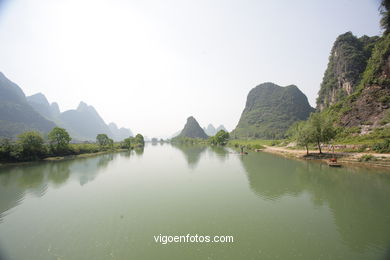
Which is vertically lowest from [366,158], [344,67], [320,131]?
[366,158]

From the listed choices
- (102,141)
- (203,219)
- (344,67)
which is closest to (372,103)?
(344,67)

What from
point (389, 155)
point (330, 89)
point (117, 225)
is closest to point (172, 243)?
point (117, 225)

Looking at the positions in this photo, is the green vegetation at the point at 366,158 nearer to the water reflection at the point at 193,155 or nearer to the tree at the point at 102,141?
the water reflection at the point at 193,155

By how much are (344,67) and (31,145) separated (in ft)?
547

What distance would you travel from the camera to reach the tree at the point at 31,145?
50006mm

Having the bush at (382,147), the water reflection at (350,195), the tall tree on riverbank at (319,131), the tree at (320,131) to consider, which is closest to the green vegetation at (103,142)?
the water reflection at (350,195)

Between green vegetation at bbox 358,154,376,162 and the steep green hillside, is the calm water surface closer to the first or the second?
green vegetation at bbox 358,154,376,162

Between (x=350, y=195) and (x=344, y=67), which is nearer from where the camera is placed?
(x=350, y=195)

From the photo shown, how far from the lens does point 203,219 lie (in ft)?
45.7

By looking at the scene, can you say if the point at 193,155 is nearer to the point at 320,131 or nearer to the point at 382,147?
the point at 320,131

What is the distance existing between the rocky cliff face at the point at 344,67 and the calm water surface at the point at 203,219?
108 metres

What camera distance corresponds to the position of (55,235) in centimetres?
1198

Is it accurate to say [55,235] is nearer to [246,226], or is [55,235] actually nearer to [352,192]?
[246,226]

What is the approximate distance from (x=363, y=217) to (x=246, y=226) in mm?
10271
